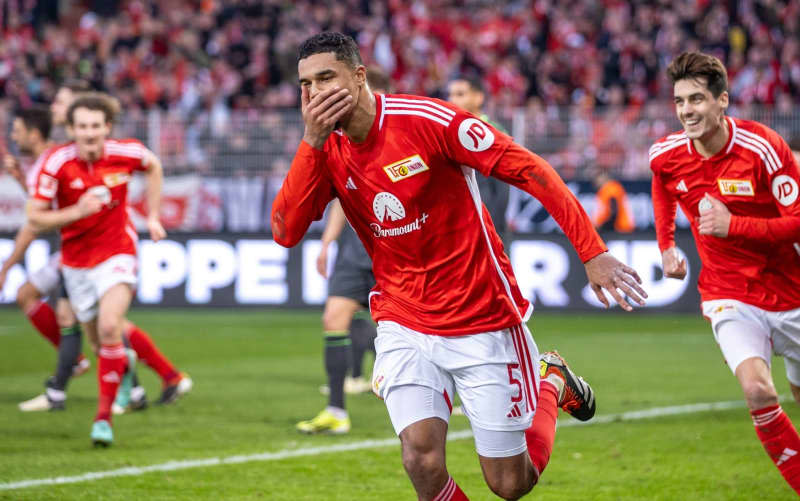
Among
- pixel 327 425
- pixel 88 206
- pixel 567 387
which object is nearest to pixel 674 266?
pixel 567 387

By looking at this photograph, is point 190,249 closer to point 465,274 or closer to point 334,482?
point 334,482

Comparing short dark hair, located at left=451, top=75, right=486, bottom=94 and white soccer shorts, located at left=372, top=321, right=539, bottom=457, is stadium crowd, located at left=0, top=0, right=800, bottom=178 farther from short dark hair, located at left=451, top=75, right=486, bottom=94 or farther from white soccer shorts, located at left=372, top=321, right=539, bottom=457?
white soccer shorts, located at left=372, top=321, right=539, bottom=457

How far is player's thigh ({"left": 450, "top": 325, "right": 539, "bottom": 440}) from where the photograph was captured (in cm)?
445

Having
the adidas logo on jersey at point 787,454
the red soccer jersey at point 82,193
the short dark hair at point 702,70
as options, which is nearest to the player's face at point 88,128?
the red soccer jersey at point 82,193

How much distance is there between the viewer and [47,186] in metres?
7.44

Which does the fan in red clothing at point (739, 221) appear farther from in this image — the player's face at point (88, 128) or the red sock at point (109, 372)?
the player's face at point (88, 128)

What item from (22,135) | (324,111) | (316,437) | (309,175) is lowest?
(316,437)

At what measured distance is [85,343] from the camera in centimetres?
1331

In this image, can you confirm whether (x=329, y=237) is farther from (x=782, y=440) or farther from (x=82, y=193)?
(x=782, y=440)

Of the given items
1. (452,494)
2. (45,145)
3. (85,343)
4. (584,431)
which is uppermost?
(45,145)

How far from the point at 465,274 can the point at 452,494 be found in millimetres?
858

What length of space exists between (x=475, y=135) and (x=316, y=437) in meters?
3.79

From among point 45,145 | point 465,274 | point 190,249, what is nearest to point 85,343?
point 190,249

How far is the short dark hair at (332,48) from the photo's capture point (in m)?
4.20
